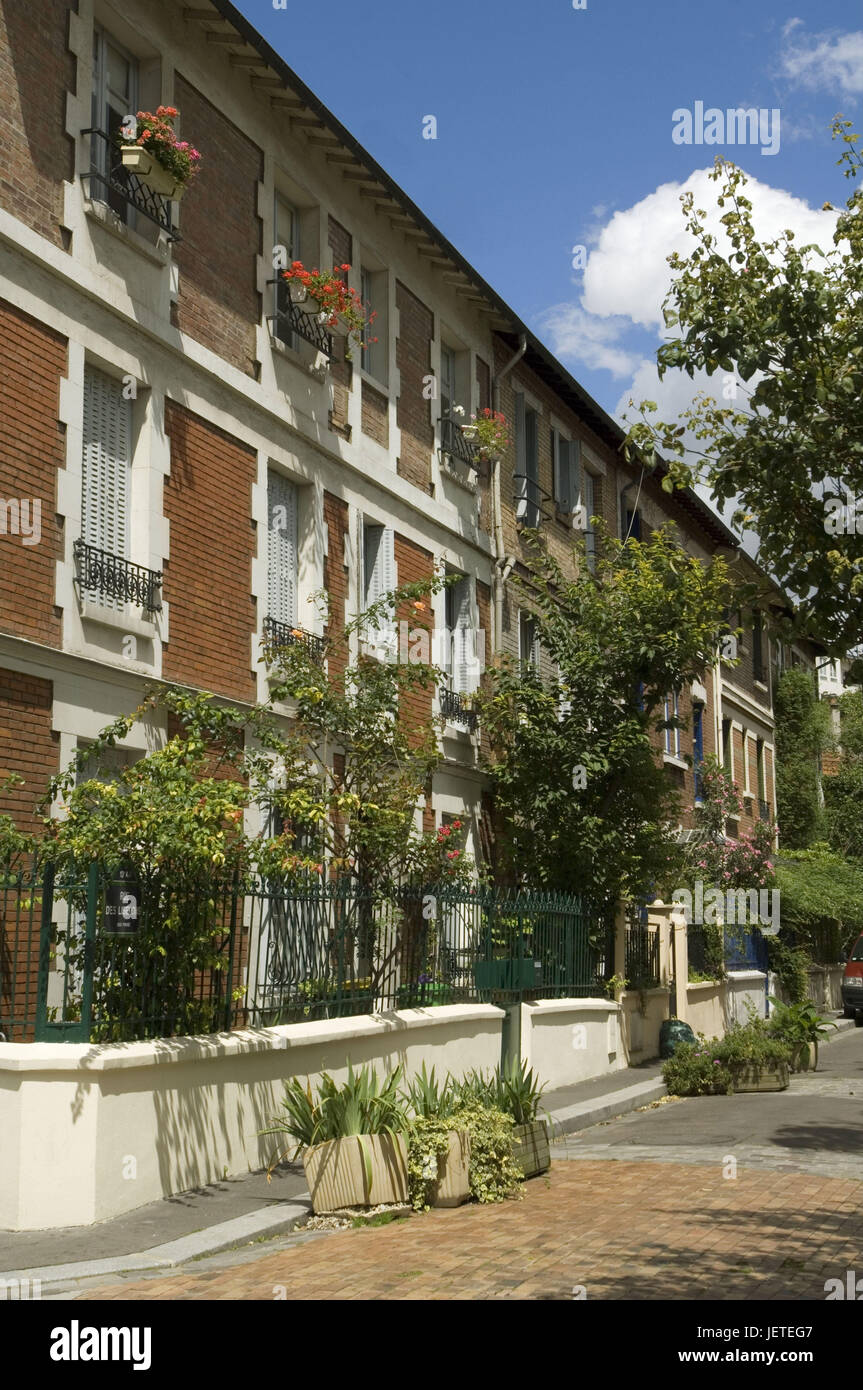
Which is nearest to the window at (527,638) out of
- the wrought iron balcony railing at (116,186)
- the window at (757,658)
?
the wrought iron balcony railing at (116,186)

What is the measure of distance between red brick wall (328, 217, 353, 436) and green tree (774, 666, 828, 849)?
26223 millimetres

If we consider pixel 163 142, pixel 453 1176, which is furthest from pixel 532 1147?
pixel 163 142

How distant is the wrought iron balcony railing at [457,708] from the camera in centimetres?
1972

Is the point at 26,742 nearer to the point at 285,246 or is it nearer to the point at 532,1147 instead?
the point at 532,1147

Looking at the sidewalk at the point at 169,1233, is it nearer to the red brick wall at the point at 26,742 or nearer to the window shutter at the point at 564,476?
the red brick wall at the point at 26,742

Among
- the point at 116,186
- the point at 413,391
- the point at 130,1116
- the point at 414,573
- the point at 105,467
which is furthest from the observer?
the point at 413,391

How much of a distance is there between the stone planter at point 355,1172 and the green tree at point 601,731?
391 inches

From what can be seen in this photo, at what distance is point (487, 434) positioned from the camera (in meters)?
20.3

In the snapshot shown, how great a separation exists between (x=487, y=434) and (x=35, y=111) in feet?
29.7

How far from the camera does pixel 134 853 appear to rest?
10.2 meters

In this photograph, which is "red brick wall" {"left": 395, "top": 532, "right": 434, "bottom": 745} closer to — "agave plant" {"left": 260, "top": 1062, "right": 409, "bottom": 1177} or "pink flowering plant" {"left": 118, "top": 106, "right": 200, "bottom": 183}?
"pink flowering plant" {"left": 118, "top": 106, "right": 200, "bottom": 183}

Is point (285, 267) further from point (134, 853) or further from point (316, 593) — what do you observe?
point (134, 853)

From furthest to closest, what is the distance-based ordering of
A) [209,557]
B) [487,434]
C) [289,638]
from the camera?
[487,434]
[289,638]
[209,557]

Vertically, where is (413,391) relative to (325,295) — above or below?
above
